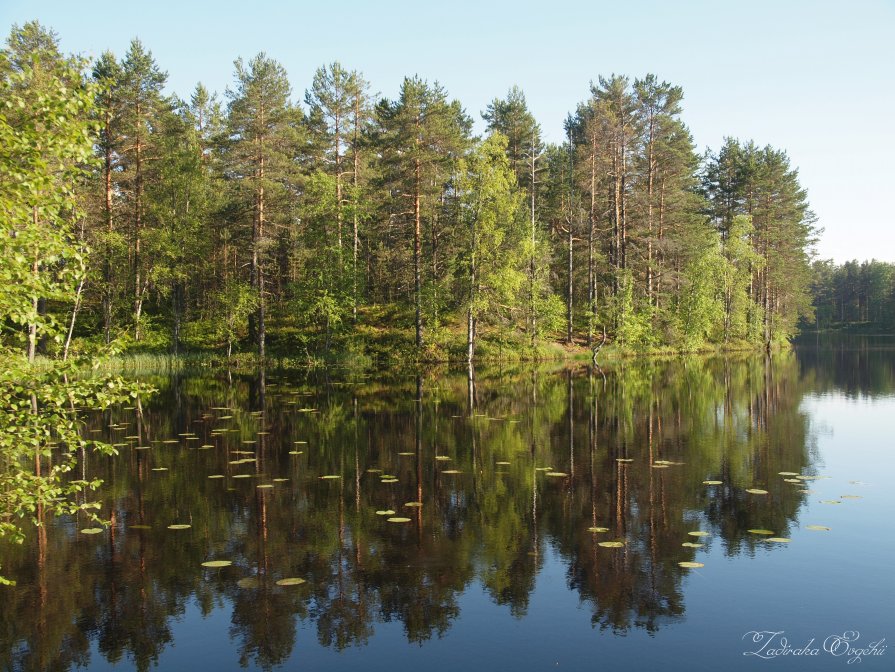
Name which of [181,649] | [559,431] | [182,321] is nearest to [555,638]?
[181,649]

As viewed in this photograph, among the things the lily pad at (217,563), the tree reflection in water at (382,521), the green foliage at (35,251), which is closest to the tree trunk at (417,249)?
the tree reflection in water at (382,521)

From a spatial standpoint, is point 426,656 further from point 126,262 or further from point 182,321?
point 182,321

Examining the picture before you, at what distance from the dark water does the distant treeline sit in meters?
137

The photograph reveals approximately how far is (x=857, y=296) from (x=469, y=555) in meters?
170

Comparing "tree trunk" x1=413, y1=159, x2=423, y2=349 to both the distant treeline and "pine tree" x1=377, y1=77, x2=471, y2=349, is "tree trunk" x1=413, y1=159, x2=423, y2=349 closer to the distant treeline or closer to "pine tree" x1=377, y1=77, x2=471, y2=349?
"pine tree" x1=377, y1=77, x2=471, y2=349

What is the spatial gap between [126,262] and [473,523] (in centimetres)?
4316

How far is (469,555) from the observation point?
9234mm

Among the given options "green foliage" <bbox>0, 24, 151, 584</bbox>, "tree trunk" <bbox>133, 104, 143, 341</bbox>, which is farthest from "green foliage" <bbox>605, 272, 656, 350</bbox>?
"green foliage" <bbox>0, 24, 151, 584</bbox>

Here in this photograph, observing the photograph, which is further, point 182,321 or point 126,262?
point 182,321

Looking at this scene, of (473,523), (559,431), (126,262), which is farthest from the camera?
(126,262)

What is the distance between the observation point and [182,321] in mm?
52406

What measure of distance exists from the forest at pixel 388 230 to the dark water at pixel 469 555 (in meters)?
25.7

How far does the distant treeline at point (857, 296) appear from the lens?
143375mm

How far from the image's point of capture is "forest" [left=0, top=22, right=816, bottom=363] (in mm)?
43750
